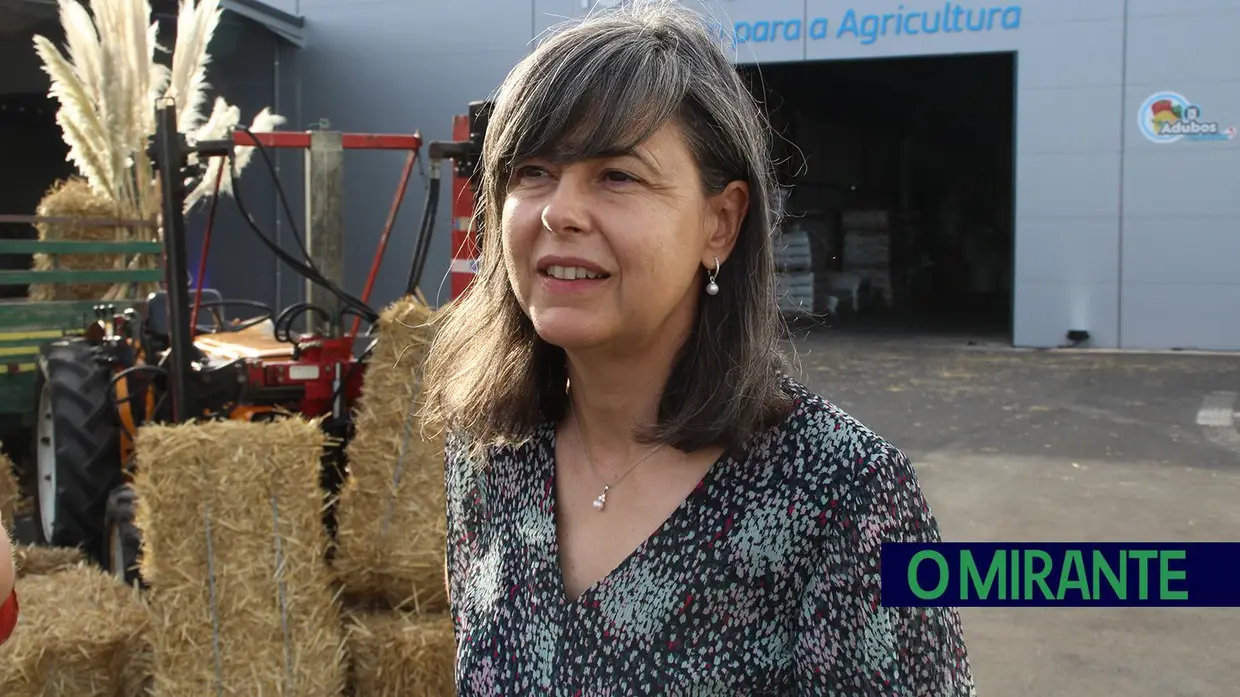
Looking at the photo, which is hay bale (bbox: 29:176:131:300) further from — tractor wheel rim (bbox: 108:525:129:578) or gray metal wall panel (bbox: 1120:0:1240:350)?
gray metal wall panel (bbox: 1120:0:1240:350)

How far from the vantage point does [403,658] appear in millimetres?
3648

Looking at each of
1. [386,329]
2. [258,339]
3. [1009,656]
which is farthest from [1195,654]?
[258,339]

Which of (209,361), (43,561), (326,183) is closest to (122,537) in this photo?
(43,561)

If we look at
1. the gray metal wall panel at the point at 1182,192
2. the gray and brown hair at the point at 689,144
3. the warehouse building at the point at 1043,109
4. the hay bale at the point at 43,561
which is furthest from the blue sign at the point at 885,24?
the gray and brown hair at the point at 689,144

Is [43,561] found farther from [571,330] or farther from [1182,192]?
[1182,192]

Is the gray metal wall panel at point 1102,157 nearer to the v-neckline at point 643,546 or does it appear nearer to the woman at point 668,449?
the woman at point 668,449

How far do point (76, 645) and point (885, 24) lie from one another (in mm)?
13479

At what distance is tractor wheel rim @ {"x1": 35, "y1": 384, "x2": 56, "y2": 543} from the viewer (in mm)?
5777

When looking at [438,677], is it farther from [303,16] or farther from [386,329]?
[303,16]

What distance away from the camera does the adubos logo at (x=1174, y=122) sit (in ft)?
44.6

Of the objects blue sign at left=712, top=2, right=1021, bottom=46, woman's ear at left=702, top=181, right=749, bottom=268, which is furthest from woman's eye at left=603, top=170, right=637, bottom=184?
blue sign at left=712, top=2, right=1021, bottom=46

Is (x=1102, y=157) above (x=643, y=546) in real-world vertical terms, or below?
above

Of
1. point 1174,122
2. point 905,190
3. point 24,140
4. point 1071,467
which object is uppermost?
point 24,140

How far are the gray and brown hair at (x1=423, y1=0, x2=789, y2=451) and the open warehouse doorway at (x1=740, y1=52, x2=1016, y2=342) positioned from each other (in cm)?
1445
